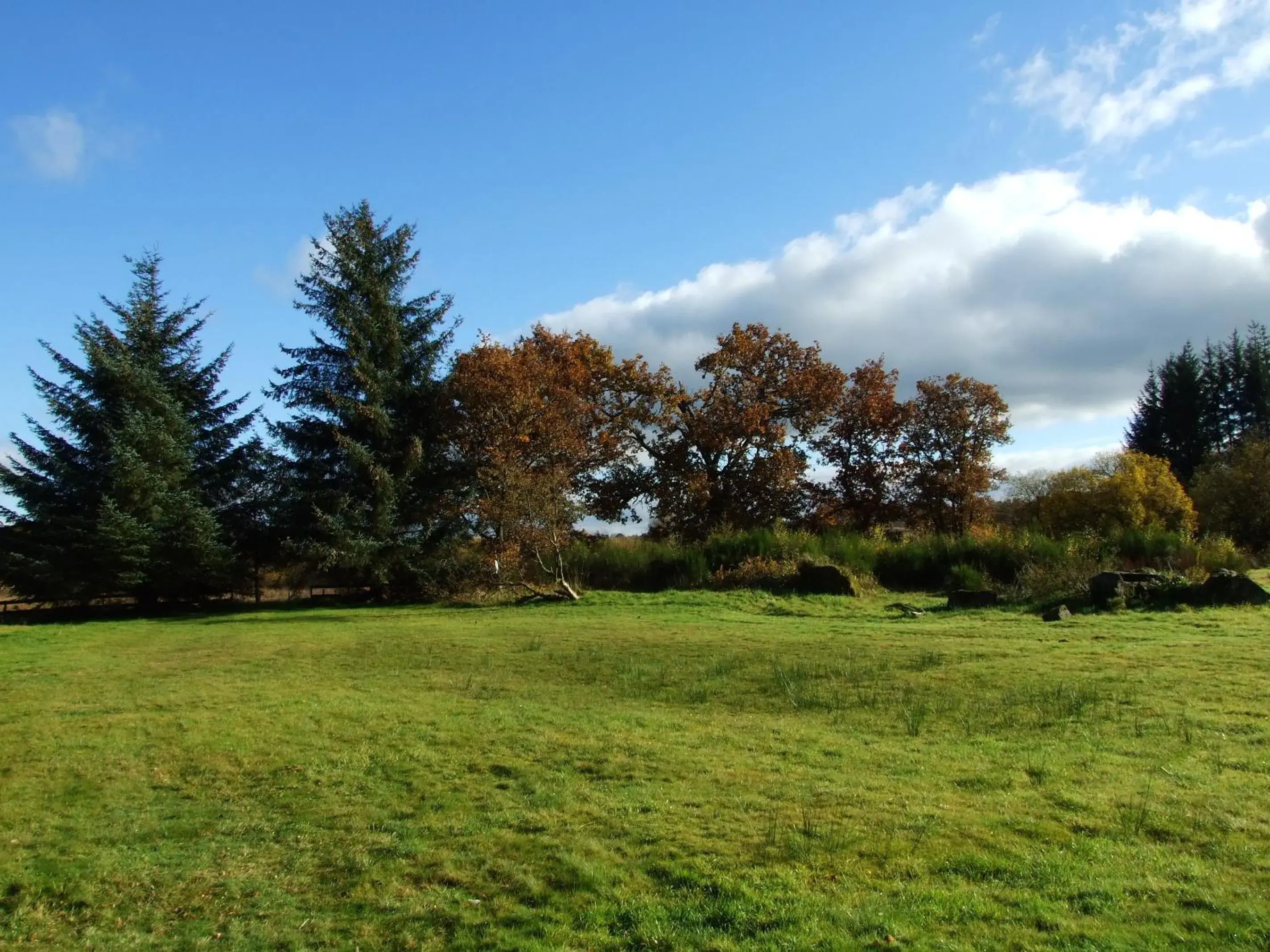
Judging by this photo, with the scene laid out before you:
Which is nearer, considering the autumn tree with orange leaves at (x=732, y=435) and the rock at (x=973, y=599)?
the rock at (x=973, y=599)

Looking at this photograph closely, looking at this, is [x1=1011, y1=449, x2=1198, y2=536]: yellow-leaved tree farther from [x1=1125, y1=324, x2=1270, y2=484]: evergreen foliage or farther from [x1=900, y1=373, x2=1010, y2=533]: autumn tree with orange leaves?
[x1=1125, y1=324, x2=1270, y2=484]: evergreen foliage

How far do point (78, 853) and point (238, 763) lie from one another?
2478 millimetres

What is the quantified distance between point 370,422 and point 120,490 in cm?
887

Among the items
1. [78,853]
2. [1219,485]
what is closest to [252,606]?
[78,853]

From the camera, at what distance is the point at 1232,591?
18.4 metres

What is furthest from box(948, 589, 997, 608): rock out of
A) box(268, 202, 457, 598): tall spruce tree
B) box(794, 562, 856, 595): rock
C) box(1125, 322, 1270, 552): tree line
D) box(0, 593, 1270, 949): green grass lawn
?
box(1125, 322, 1270, 552): tree line

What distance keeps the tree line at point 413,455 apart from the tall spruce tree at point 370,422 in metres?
0.09

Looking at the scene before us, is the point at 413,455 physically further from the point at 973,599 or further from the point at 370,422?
the point at 973,599

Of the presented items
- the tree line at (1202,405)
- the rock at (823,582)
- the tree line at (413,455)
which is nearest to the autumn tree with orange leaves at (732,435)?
the tree line at (413,455)

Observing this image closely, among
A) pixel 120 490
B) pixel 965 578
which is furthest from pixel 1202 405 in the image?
pixel 120 490

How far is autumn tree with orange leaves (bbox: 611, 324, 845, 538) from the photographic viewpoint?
3694cm

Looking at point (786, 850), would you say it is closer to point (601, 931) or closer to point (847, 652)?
point (601, 931)

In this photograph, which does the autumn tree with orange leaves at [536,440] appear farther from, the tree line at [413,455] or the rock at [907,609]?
the rock at [907,609]

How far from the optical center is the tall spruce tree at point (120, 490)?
31125mm
